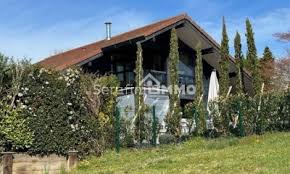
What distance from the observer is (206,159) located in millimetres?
12133

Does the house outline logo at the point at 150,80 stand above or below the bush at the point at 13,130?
above

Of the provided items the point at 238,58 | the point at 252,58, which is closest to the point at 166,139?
the point at 252,58

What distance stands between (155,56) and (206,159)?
15707 millimetres

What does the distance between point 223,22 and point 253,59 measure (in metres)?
2.35

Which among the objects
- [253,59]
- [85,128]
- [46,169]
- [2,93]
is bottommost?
[46,169]

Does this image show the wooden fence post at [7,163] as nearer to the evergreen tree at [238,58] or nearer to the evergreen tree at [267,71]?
the evergreen tree at [238,58]

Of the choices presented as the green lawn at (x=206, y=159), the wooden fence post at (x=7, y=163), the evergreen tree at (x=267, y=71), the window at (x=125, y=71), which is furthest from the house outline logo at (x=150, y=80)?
the wooden fence post at (x=7, y=163)

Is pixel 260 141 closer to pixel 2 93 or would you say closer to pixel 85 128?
pixel 85 128

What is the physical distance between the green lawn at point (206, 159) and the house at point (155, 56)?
24.2ft

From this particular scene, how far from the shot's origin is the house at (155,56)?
2414 cm


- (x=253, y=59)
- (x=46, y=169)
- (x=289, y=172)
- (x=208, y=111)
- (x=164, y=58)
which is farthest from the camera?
(x=164, y=58)

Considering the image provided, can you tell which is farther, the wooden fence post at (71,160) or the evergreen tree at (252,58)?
the evergreen tree at (252,58)

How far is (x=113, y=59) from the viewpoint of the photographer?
2602 cm

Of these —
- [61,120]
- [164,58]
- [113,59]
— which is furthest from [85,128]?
[164,58]
